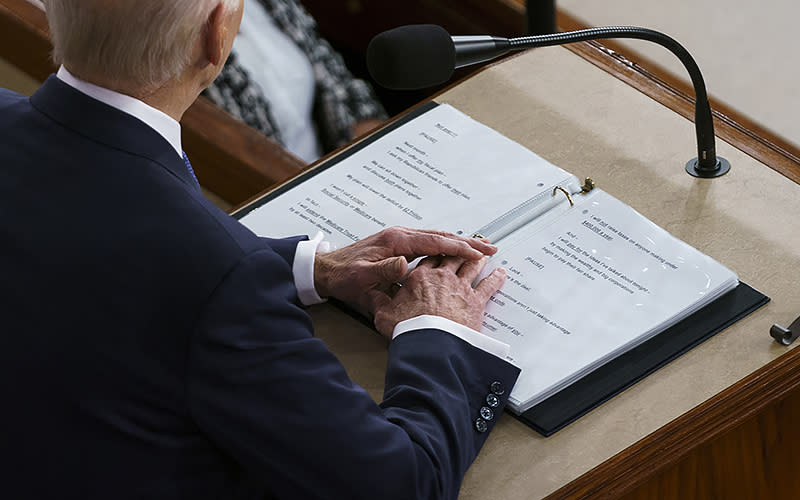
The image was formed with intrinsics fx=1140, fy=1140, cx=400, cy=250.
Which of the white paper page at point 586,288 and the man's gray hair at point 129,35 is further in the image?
the white paper page at point 586,288

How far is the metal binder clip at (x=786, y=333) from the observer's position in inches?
45.6

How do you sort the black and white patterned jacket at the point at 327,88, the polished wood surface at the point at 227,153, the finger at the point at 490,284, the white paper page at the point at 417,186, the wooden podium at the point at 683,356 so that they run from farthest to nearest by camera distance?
the black and white patterned jacket at the point at 327,88 → the polished wood surface at the point at 227,153 → the white paper page at the point at 417,186 → the finger at the point at 490,284 → the wooden podium at the point at 683,356

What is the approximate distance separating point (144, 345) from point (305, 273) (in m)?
0.34

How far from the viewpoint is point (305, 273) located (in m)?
1.27

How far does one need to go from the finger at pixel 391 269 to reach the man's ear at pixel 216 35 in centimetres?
30

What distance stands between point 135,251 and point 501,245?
48cm

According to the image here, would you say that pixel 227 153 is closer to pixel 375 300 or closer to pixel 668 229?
pixel 375 300

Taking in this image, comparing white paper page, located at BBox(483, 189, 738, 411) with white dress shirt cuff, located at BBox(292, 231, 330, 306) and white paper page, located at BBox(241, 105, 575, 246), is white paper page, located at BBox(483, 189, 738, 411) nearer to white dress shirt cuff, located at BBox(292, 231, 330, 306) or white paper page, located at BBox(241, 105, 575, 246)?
white paper page, located at BBox(241, 105, 575, 246)

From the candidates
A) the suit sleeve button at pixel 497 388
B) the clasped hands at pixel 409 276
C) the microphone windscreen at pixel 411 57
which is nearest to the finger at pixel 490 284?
the clasped hands at pixel 409 276

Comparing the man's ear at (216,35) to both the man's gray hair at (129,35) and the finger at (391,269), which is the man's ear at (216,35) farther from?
the finger at (391,269)

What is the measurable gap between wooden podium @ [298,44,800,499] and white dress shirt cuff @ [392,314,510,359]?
8 centimetres

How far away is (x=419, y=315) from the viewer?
1.17 m

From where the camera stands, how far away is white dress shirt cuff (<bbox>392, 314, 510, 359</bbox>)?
115cm

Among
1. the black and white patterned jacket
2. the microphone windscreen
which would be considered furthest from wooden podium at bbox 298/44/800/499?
the black and white patterned jacket
